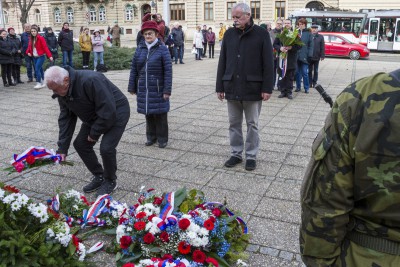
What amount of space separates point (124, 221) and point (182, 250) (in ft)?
2.15

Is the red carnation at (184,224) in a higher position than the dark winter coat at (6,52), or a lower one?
lower

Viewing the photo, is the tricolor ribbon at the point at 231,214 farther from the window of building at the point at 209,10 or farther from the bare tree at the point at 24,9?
the window of building at the point at 209,10

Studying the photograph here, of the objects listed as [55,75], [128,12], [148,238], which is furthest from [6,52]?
[128,12]

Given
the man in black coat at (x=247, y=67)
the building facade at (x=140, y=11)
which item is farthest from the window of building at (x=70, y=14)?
the man in black coat at (x=247, y=67)

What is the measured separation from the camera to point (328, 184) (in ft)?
4.80

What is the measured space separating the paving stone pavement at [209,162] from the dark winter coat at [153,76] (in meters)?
0.68

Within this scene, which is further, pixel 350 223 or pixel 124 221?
pixel 124 221

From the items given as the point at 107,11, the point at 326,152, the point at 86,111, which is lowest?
the point at 86,111

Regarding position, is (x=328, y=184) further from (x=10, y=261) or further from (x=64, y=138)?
(x=64, y=138)

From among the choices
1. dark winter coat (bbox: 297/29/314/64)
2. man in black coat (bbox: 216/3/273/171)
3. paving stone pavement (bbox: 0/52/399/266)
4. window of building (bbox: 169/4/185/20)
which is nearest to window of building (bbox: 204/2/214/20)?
window of building (bbox: 169/4/185/20)

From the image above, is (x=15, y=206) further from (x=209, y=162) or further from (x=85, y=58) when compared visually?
(x=85, y=58)

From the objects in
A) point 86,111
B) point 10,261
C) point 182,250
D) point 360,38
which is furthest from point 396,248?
point 360,38

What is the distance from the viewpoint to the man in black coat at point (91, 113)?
13.4ft

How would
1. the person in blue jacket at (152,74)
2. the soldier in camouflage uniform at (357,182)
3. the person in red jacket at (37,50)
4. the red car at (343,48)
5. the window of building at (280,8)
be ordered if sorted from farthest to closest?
the window of building at (280,8) < the red car at (343,48) < the person in red jacket at (37,50) < the person in blue jacket at (152,74) < the soldier in camouflage uniform at (357,182)
